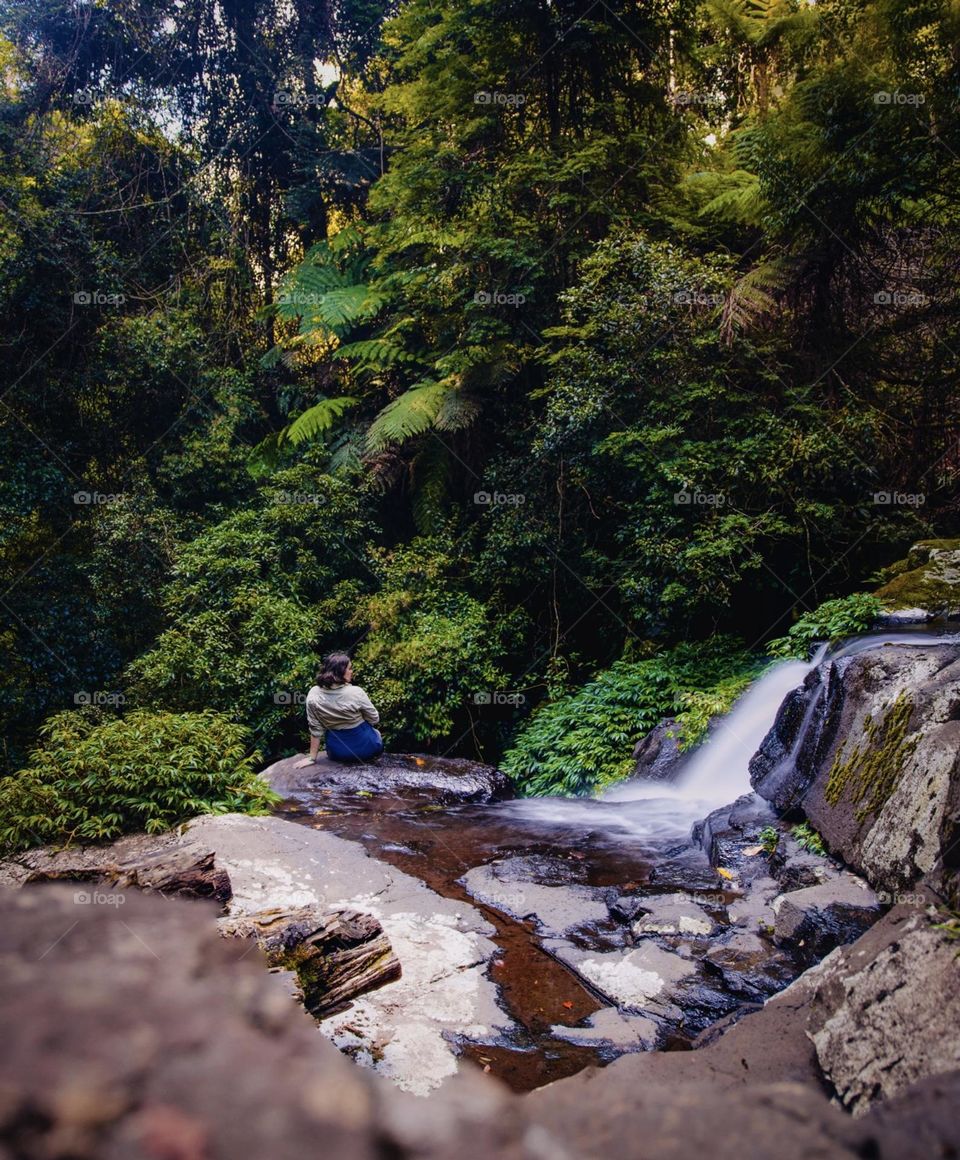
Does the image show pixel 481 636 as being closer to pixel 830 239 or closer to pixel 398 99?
pixel 830 239

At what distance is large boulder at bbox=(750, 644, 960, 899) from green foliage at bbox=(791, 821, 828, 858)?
6cm

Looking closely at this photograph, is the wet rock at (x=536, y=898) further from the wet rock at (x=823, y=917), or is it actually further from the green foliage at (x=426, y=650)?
the green foliage at (x=426, y=650)

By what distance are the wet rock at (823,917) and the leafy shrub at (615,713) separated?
4.12m

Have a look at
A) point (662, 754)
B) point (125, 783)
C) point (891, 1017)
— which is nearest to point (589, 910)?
point (891, 1017)

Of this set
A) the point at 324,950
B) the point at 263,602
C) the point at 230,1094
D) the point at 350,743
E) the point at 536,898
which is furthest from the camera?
the point at 263,602

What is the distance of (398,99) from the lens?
12586 mm

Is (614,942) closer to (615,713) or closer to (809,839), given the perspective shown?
(809,839)

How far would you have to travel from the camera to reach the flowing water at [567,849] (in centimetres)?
338

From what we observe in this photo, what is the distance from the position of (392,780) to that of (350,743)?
1.89 feet

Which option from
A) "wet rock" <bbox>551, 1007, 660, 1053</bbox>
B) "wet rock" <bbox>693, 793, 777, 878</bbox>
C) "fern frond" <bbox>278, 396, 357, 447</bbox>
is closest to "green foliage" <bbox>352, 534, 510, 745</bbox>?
"fern frond" <bbox>278, 396, 357, 447</bbox>

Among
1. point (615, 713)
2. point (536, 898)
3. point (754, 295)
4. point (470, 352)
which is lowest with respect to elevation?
point (615, 713)

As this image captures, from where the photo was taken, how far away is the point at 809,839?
510 centimetres

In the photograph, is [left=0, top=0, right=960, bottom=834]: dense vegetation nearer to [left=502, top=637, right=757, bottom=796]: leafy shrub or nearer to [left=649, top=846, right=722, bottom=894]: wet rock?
[left=502, top=637, right=757, bottom=796]: leafy shrub

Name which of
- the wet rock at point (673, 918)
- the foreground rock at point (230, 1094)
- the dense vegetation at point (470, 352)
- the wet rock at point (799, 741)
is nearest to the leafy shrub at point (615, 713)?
the dense vegetation at point (470, 352)
